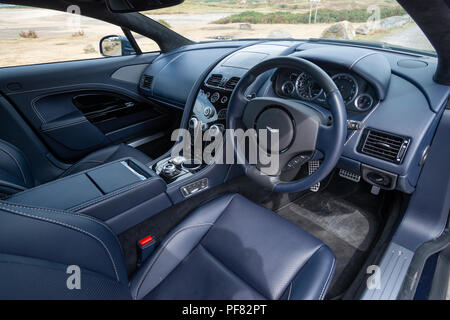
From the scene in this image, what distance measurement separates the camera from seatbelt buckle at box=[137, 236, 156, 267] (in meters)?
1.45

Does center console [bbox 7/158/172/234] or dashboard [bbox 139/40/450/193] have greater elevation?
dashboard [bbox 139/40/450/193]

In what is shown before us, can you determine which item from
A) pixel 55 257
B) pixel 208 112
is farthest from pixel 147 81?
pixel 55 257

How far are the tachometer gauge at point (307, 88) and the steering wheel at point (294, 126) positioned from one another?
21 centimetres

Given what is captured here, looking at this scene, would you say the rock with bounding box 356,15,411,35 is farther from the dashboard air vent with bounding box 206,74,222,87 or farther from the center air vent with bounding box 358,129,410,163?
the dashboard air vent with bounding box 206,74,222,87

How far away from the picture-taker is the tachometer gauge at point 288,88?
5.02 ft

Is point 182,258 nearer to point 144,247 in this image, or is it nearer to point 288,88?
point 144,247

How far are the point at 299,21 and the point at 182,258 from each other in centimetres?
196

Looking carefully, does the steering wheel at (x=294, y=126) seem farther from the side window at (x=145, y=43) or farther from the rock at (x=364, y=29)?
the side window at (x=145, y=43)

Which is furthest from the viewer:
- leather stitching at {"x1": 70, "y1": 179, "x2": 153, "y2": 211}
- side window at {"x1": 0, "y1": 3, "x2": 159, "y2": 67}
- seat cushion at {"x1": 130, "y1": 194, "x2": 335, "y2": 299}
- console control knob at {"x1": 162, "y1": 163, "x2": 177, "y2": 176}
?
side window at {"x1": 0, "y1": 3, "x2": 159, "y2": 67}

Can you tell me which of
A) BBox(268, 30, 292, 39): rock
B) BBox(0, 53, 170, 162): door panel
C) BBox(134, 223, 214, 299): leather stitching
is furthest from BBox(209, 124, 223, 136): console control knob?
BBox(0, 53, 170, 162): door panel

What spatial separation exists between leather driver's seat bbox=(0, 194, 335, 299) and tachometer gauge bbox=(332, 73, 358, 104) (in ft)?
2.38

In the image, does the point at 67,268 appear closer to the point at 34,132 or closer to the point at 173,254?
the point at 173,254

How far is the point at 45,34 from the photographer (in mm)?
2105

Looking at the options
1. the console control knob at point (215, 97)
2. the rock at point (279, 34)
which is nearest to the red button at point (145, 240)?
the console control knob at point (215, 97)
